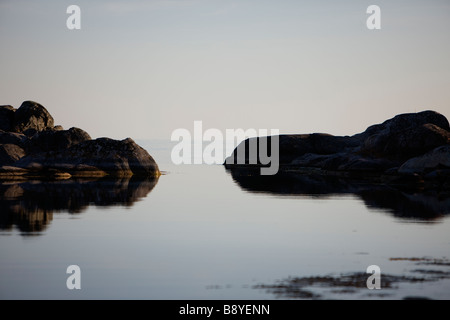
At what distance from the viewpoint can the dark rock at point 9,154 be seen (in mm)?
43291

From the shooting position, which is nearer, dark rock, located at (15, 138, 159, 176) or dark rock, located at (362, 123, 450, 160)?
dark rock, located at (15, 138, 159, 176)

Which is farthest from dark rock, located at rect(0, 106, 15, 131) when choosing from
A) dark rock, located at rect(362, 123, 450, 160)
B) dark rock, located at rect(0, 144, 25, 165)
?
dark rock, located at rect(362, 123, 450, 160)

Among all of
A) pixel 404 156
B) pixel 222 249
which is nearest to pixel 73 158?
pixel 404 156

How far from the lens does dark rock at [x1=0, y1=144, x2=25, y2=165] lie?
43.3 meters

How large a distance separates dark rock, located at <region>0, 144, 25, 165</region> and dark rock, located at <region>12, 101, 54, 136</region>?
17.5 m

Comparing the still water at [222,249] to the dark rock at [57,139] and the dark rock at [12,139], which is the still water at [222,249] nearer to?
the dark rock at [57,139]

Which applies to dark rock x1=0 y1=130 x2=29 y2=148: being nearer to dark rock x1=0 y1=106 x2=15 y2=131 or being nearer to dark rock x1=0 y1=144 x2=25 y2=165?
dark rock x1=0 y1=144 x2=25 y2=165

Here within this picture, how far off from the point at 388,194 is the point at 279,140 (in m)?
47.3

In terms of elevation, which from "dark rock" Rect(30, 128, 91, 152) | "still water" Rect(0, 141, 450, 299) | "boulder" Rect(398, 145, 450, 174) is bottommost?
"still water" Rect(0, 141, 450, 299)

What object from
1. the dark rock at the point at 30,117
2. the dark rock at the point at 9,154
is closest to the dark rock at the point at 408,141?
the dark rock at the point at 9,154

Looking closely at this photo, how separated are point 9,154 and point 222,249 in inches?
1418

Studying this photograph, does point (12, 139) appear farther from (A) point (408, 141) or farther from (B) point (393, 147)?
(A) point (408, 141)

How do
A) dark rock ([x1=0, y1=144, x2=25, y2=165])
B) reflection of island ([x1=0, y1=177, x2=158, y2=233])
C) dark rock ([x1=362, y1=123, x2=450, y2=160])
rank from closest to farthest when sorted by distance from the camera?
1. reflection of island ([x1=0, y1=177, x2=158, y2=233])
2. dark rock ([x1=362, y1=123, x2=450, y2=160])
3. dark rock ([x1=0, y1=144, x2=25, y2=165])

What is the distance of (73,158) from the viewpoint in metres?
39.8
